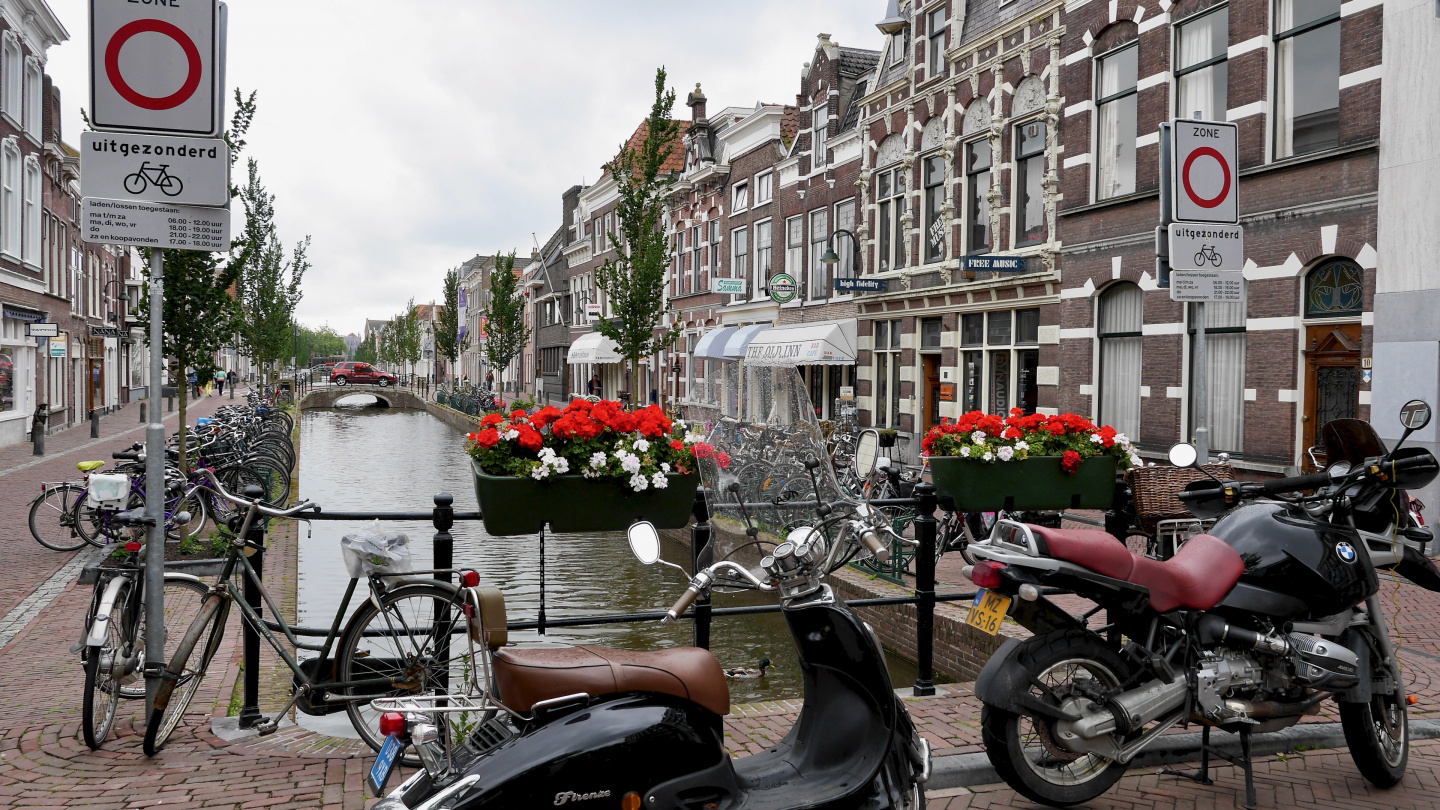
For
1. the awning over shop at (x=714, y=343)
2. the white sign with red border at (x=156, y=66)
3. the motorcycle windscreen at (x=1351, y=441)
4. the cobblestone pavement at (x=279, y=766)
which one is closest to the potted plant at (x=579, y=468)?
the cobblestone pavement at (x=279, y=766)

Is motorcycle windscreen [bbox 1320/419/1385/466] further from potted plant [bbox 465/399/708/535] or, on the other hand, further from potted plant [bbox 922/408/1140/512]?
potted plant [bbox 465/399/708/535]

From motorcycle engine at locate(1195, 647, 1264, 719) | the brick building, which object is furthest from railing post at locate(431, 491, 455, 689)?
the brick building

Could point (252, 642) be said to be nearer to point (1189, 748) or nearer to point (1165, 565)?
point (1165, 565)

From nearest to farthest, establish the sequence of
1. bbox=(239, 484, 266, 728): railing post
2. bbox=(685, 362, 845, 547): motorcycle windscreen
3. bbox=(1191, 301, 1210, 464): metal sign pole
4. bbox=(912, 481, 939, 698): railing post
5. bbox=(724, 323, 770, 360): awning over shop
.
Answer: bbox=(239, 484, 266, 728): railing post
bbox=(912, 481, 939, 698): railing post
bbox=(685, 362, 845, 547): motorcycle windscreen
bbox=(1191, 301, 1210, 464): metal sign pole
bbox=(724, 323, 770, 360): awning over shop

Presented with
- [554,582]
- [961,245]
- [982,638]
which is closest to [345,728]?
[982,638]

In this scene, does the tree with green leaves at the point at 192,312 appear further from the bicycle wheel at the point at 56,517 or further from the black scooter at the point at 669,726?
the black scooter at the point at 669,726

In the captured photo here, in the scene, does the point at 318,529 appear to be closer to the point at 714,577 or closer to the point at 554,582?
the point at 554,582

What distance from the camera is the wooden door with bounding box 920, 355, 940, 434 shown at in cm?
1956

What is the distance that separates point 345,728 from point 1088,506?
4.43 meters

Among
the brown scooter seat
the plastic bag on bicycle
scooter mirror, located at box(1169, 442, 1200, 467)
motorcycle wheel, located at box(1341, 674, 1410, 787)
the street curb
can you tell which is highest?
scooter mirror, located at box(1169, 442, 1200, 467)

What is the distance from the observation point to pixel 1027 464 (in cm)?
599

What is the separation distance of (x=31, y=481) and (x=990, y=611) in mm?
15191

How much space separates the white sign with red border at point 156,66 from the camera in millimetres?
4062

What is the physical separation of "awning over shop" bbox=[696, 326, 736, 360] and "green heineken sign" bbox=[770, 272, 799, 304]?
4478mm
